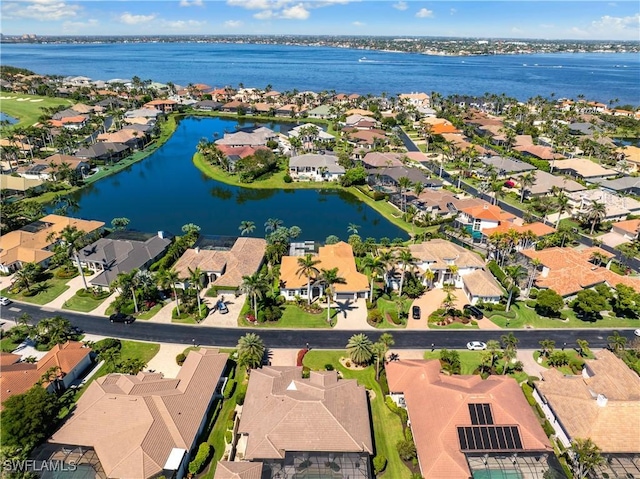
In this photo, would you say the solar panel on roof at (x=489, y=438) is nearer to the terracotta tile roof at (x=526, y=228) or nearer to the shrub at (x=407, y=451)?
the shrub at (x=407, y=451)

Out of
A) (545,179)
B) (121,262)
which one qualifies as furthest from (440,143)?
(121,262)

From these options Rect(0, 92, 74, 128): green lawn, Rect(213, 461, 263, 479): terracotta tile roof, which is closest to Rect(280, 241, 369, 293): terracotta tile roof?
Rect(213, 461, 263, 479): terracotta tile roof

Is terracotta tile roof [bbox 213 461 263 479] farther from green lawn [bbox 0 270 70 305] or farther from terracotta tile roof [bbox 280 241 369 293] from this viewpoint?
green lawn [bbox 0 270 70 305]

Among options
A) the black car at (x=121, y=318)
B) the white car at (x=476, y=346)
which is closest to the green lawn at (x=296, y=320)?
the black car at (x=121, y=318)

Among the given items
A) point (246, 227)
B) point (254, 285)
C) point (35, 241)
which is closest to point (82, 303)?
point (35, 241)

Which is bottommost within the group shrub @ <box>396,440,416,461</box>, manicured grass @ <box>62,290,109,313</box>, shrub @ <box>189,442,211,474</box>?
manicured grass @ <box>62,290,109,313</box>

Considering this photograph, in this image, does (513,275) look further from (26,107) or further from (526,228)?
(26,107)
